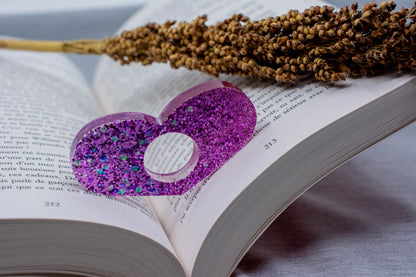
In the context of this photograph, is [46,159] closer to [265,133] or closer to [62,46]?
[265,133]

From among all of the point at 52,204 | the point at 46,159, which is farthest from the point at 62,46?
the point at 52,204

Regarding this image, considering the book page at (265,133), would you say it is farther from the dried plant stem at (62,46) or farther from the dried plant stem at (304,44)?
the dried plant stem at (62,46)

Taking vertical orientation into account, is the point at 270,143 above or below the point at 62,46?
below

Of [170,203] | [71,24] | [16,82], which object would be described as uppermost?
[71,24]

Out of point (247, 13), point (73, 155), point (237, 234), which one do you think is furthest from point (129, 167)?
point (247, 13)

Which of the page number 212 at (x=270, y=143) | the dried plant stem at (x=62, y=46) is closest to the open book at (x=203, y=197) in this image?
the page number 212 at (x=270, y=143)

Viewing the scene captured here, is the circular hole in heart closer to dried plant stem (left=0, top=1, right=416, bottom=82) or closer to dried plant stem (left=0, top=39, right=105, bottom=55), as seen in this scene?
dried plant stem (left=0, top=1, right=416, bottom=82)

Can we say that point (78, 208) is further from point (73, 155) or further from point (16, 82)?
point (16, 82)
